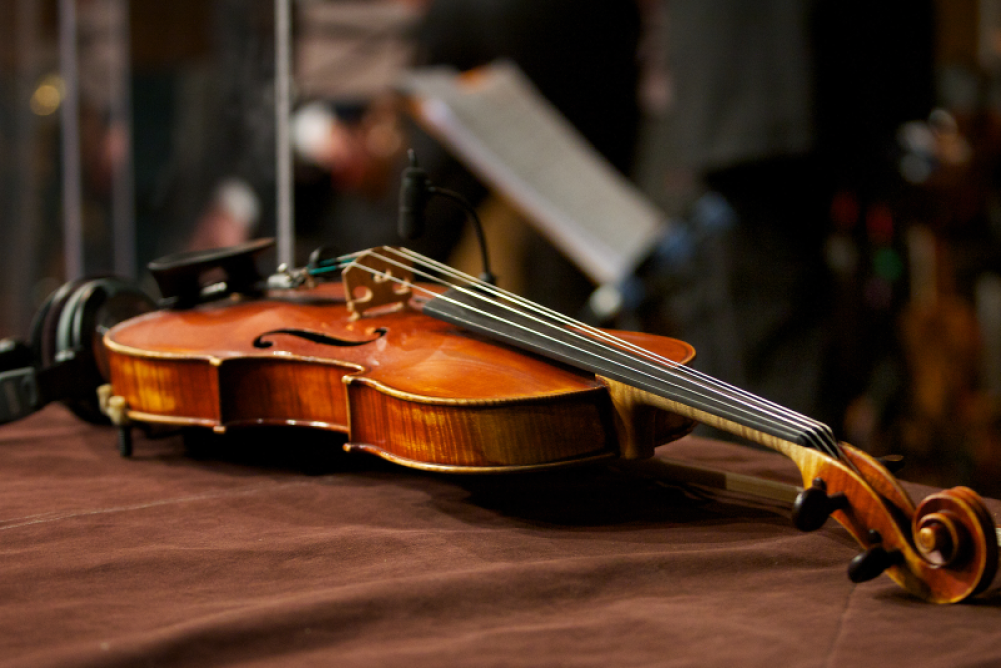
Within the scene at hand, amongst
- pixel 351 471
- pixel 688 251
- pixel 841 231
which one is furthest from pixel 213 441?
pixel 841 231

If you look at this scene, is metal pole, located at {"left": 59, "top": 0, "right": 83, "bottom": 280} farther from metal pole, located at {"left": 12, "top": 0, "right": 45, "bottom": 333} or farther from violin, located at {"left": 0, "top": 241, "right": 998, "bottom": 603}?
violin, located at {"left": 0, "top": 241, "right": 998, "bottom": 603}

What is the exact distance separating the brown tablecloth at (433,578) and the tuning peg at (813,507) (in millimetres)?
57

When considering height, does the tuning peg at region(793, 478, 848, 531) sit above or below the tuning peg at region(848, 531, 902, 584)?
above

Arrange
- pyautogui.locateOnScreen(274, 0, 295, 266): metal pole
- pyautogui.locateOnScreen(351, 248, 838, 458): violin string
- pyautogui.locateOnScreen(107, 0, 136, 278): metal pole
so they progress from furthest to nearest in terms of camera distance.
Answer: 1. pyautogui.locateOnScreen(107, 0, 136, 278): metal pole
2. pyautogui.locateOnScreen(274, 0, 295, 266): metal pole
3. pyautogui.locateOnScreen(351, 248, 838, 458): violin string

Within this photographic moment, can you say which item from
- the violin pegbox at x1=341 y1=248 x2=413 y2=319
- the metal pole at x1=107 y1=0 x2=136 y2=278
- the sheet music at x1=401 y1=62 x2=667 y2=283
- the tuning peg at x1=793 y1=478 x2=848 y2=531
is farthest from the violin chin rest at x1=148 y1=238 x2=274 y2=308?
the metal pole at x1=107 y1=0 x2=136 y2=278

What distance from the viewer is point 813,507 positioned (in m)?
0.60

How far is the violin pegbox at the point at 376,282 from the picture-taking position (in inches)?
41.3

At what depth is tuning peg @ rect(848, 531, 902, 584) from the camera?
1.93 ft

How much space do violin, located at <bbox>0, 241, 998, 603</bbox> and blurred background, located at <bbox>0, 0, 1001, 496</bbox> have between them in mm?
893

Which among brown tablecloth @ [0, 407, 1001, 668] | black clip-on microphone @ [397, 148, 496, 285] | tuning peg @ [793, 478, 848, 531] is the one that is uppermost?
black clip-on microphone @ [397, 148, 496, 285]

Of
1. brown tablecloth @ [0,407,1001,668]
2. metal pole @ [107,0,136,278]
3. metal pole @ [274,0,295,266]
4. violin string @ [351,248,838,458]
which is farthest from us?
metal pole @ [107,0,136,278]

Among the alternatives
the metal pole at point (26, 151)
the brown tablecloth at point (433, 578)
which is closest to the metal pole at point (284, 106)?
the brown tablecloth at point (433, 578)

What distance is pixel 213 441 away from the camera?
3.63ft

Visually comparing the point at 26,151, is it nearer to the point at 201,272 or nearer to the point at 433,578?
the point at 201,272
